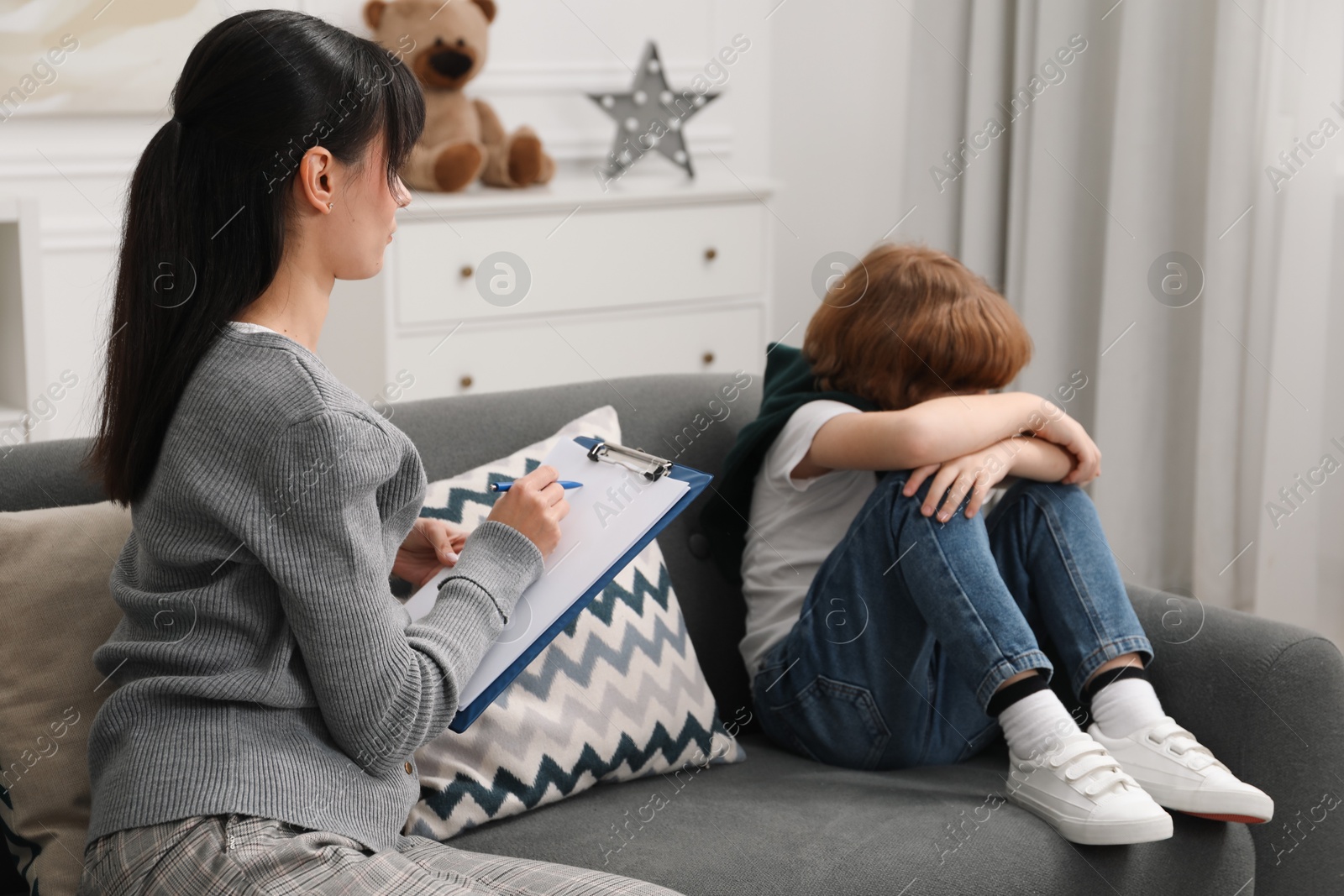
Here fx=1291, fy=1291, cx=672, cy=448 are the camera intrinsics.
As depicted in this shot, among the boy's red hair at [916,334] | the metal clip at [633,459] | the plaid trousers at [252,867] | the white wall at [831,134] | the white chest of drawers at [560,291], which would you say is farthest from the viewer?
the white wall at [831,134]

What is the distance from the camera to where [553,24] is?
326 cm

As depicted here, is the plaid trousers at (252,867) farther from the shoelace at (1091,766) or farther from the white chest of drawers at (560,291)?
the white chest of drawers at (560,291)

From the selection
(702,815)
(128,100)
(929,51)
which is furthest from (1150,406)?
(128,100)

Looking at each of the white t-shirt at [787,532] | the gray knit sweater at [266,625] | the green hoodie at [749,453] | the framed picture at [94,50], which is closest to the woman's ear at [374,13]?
the framed picture at [94,50]

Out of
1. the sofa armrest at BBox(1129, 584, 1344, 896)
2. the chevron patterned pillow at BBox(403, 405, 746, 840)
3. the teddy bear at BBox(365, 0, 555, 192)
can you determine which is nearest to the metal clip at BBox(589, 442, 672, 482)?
the chevron patterned pillow at BBox(403, 405, 746, 840)

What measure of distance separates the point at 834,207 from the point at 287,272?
9.62ft

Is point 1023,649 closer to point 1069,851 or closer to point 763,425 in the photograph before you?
point 1069,851

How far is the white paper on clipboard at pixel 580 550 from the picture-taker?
110 centimetres

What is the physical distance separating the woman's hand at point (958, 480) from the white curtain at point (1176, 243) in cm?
155

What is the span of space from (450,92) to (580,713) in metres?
2.01

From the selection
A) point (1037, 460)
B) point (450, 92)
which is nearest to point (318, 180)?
point (1037, 460)

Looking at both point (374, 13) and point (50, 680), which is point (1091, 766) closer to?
point (50, 680)

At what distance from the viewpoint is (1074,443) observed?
4.92 feet

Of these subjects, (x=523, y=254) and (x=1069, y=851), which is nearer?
(x=1069, y=851)
